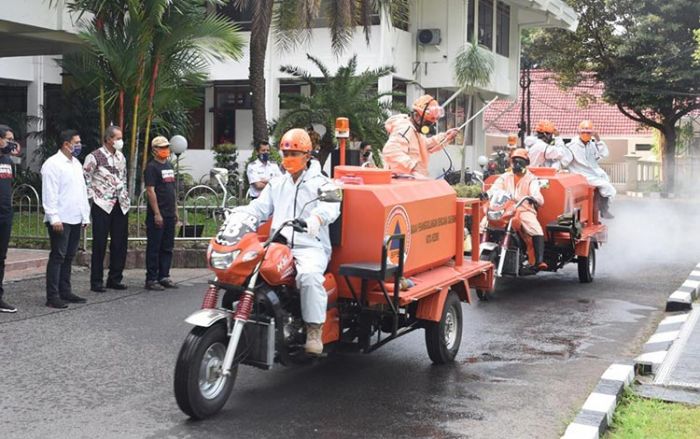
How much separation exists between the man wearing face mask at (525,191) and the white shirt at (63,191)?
4.92 metres

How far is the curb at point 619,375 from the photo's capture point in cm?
586

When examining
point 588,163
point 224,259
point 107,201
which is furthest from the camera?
point 588,163

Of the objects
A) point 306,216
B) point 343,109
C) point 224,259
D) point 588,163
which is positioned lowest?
point 224,259

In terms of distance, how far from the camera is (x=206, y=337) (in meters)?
5.87

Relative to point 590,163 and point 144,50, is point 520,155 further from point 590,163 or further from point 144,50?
point 144,50

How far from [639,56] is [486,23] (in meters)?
9.10

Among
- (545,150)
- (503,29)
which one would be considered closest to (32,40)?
(545,150)

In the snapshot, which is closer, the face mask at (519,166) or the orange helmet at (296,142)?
the orange helmet at (296,142)

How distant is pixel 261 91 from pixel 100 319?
31.0ft

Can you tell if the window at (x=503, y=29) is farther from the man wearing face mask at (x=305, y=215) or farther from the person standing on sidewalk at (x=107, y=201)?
the man wearing face mask at (x=305, y=215)

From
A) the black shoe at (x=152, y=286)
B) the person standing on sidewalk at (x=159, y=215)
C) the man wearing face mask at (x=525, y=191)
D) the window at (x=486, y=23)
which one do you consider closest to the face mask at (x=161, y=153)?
the person standing on sidewalk at (x=159, y=215)

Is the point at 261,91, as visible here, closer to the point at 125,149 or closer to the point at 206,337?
the point at 125,149

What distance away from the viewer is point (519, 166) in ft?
37.5

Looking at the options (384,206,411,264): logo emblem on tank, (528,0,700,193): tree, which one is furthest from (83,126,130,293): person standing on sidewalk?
(528,0,700,193): tree
